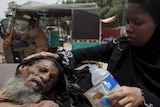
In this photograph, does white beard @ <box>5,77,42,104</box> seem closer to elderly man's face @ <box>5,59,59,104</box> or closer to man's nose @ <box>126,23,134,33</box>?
elderly man's face @ <box>5,59,59,104</box>

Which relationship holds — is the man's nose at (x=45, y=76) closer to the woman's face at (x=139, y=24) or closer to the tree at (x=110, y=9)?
the woman's face at (x=139, y=24)

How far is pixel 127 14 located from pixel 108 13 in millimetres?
34711

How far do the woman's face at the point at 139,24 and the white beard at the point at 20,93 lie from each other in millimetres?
729

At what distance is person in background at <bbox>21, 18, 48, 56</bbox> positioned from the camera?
28.2 feet

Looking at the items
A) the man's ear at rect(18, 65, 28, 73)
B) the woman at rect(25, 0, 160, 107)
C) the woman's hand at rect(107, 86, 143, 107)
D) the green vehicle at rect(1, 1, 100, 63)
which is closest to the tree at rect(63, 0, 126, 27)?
the green vehicle at rect(1, 1, 100, 63)

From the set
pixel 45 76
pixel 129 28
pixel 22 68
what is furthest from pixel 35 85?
pixel 129 28

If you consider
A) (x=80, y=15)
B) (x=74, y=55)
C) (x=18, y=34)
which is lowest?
(x=18, y=34)

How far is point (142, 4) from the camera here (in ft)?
4.51

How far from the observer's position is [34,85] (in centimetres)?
179

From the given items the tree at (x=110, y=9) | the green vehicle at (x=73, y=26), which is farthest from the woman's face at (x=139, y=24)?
the tree at (x=110, y=9)

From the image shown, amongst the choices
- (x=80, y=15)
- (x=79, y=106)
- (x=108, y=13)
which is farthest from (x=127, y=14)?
(x=108, y=13)

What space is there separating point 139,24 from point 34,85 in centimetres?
81

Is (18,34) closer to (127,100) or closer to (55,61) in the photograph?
(55,61)

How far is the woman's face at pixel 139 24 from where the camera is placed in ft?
4.55
